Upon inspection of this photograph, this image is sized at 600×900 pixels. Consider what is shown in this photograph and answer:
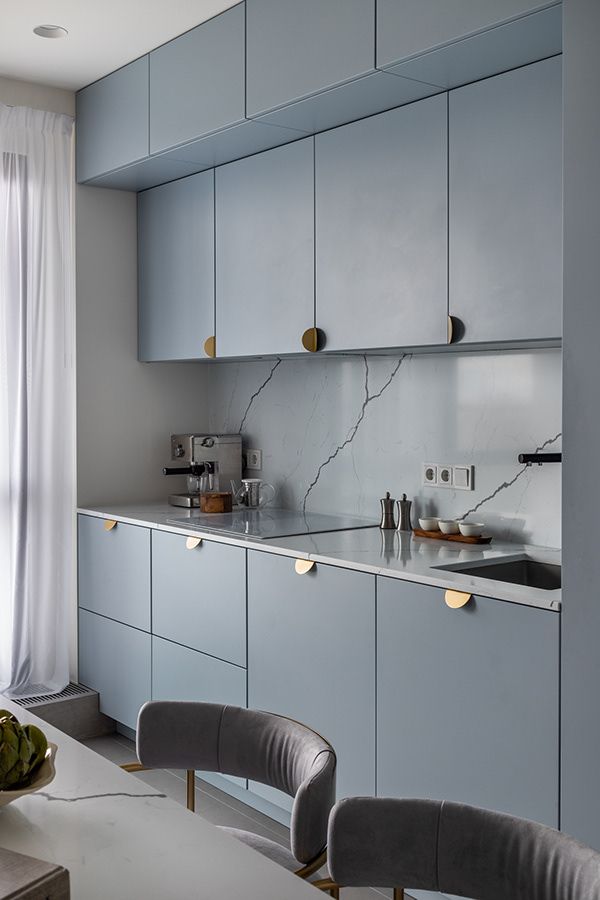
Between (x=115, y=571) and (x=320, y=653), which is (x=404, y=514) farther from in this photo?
(x=115, y=571)

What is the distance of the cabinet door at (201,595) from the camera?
10.2 feet

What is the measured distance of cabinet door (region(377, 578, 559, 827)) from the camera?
2125 millimetres

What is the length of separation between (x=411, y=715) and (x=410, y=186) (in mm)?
1494

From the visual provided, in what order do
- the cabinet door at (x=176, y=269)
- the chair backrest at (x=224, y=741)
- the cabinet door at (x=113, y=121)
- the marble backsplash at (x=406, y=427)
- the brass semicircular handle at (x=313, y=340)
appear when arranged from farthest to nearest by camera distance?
the cabinet door at (x=176, y=269), the cabinet door at (x=113, y=121), the brass semicircular handle at (x=313, y=340), the marble backsplash at (x=406, y=427), the chair backrest at (x=224, y=741)

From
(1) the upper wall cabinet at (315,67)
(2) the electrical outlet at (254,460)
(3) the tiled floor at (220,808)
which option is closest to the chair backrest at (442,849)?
(3) the tiled floor at (220,808)

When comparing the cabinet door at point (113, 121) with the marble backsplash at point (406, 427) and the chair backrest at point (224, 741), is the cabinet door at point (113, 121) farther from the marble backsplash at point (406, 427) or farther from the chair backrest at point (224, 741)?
the chair backrest at point (224, 741)

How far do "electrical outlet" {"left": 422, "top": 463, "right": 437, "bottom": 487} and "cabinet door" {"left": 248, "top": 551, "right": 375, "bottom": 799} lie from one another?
0.64 metres

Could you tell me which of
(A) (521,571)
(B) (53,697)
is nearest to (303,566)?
(A) (521,571)

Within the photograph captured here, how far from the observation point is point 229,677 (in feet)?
10.3

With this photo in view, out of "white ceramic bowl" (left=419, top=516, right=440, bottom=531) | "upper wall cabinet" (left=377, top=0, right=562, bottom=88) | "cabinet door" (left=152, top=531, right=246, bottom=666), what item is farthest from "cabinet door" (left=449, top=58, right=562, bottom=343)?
"cabinet door" (left=152, top=531, right=246, bottom=666)

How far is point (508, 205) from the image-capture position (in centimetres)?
248

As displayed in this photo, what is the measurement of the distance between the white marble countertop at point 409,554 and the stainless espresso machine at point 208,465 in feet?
1.75

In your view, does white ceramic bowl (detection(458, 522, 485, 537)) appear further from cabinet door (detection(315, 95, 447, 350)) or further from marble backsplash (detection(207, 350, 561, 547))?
cabinet door (detection(315, 95, 447, 350))

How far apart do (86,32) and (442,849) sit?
2.97 metres
